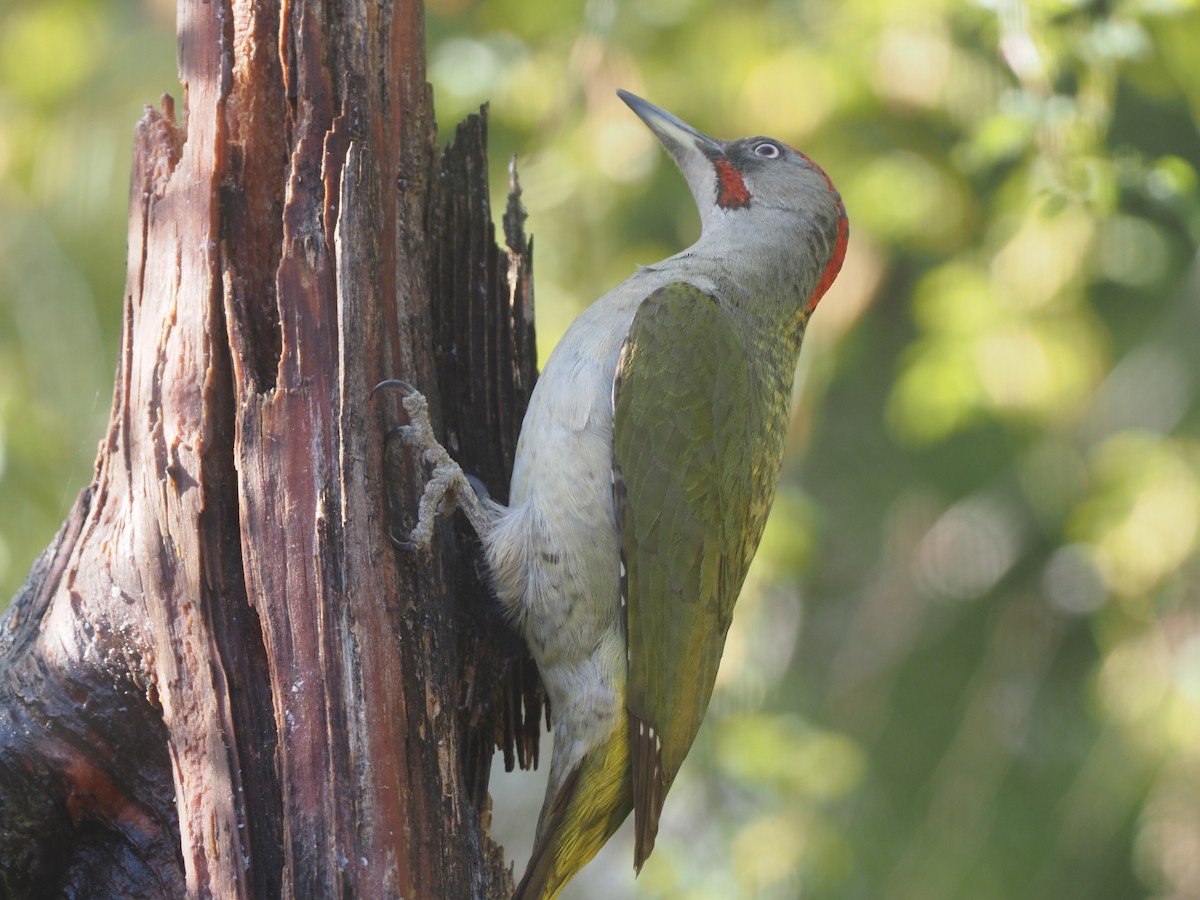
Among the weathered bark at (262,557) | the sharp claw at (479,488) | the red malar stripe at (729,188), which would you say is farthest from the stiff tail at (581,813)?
the red malar stripe at (729,188)

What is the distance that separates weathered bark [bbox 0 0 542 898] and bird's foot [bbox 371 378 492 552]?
0.03 metres

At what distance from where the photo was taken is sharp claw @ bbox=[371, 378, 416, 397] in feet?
8.09

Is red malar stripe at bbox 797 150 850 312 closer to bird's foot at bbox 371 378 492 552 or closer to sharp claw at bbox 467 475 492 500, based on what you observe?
sharp claw at bbox 467 475 492 500

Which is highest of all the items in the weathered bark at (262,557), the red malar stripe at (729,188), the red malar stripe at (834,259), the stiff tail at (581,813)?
the red malar stripe at (729,188)

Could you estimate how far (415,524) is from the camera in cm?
252

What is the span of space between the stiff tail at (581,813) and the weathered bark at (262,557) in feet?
0.43

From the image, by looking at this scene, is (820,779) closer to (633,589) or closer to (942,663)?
(942,663)

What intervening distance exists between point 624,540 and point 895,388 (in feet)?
11.5

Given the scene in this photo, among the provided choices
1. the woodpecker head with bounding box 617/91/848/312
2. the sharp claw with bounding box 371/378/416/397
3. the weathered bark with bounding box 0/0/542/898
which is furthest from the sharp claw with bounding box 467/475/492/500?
the woodpecker head with bounding box 617/91/848/312

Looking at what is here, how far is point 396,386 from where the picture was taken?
2.51 metres

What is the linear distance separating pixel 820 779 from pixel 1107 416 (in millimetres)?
2352

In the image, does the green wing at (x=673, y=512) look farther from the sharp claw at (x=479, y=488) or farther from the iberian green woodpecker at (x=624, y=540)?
the sharp claw at (x=479, y=488)

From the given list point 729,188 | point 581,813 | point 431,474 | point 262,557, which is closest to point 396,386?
point 431,474

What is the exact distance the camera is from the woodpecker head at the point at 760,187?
366 centimetres
